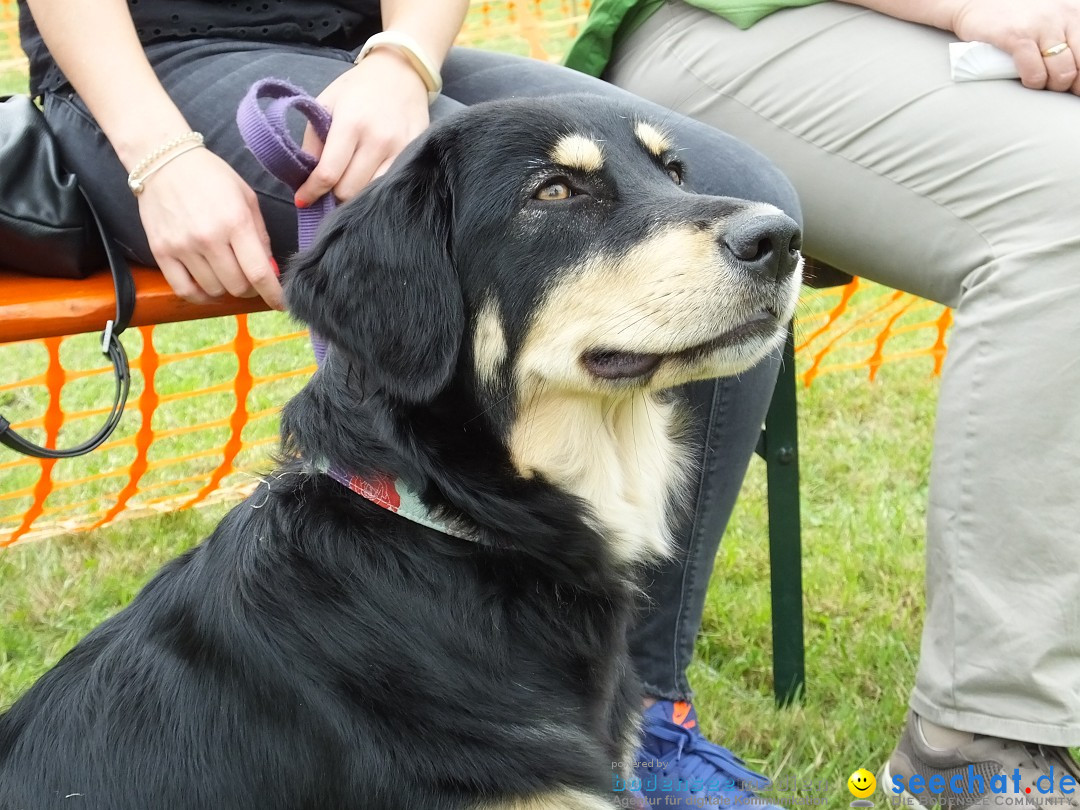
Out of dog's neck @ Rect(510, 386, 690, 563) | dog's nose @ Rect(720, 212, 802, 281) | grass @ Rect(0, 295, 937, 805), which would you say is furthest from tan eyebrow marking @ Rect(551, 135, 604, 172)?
grass @ Rect(0, 295, 937, 805)

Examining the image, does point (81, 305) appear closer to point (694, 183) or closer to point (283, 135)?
point (283, 135)

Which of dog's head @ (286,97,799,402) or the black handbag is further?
the black handbag

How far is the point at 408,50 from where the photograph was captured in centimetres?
245

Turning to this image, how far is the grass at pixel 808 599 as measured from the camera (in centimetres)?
281

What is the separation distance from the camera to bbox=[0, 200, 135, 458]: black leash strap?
230 centimetres

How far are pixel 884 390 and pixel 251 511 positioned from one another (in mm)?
3806

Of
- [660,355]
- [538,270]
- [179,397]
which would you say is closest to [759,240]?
[660,355]

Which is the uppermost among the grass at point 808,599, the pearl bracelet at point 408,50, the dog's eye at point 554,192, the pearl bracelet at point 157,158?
the pearl bracelet at point 408,50

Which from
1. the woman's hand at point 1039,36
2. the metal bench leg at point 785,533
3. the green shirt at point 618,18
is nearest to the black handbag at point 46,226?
the green shirt at point 618,18

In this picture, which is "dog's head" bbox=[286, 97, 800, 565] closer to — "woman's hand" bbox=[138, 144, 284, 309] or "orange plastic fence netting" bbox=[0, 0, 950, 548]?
"woman's hand" bbox=[138, 144, 284, 309]

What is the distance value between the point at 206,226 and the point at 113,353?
1.32 ft

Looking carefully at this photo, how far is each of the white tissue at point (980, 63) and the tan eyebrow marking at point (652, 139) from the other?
723 mm

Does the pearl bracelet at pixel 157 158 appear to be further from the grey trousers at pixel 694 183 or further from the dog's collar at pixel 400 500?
the dog's collar at pixel 400 500

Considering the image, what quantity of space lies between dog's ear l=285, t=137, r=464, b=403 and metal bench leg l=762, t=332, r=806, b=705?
4.00 ft
